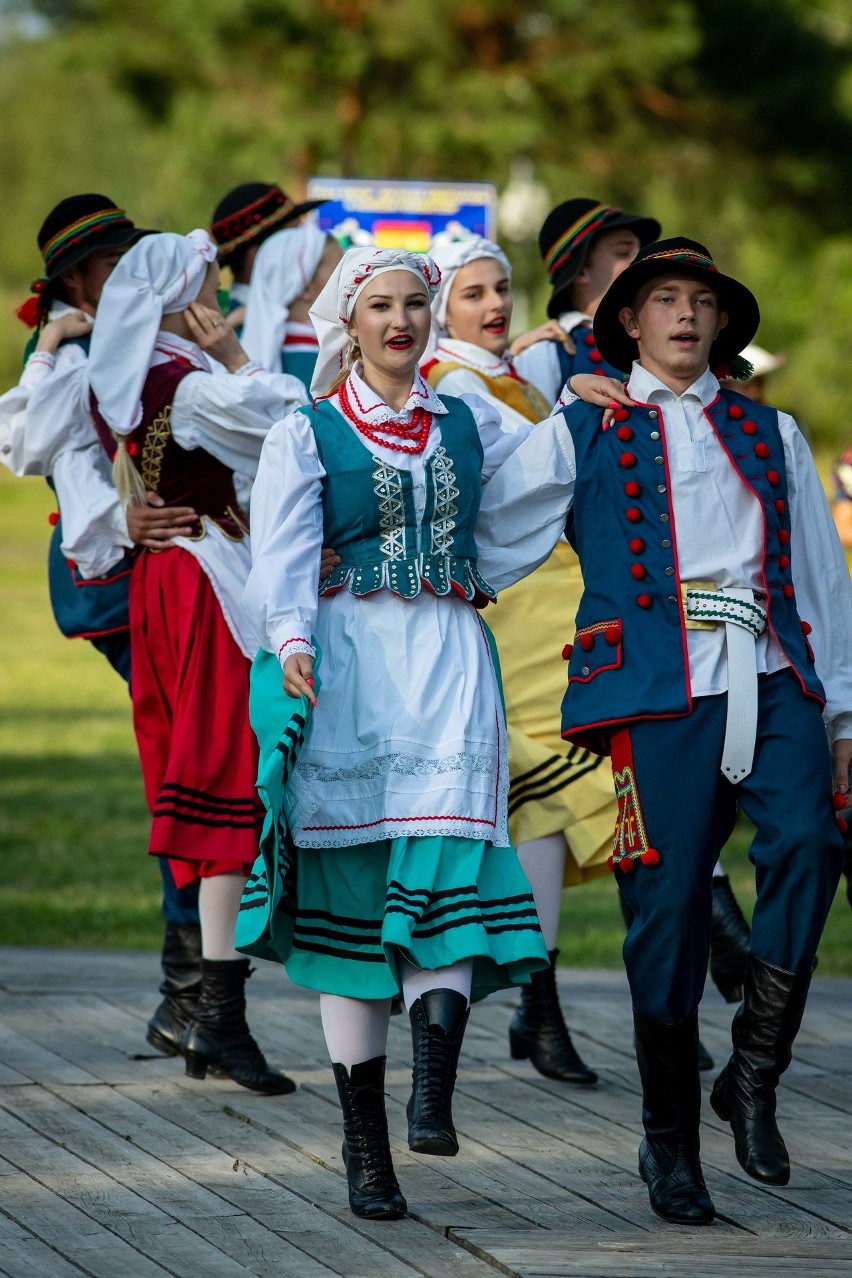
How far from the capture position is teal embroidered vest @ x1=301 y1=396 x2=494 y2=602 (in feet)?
12.9

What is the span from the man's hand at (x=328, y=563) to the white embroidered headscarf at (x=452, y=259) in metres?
1.51

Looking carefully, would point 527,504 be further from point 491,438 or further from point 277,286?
point 277,286

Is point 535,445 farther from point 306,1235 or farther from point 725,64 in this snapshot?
point 725,64

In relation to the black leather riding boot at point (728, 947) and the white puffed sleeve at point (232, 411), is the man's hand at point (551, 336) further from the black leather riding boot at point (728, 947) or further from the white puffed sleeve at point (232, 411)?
the black leather riding boot at point (728, 947)

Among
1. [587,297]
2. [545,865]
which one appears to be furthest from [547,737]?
[587,297]

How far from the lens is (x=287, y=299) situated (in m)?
5.57

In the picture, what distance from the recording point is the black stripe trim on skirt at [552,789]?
509 cm

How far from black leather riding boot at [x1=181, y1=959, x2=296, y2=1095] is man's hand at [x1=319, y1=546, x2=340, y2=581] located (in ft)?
4.10

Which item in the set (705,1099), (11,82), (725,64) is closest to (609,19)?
(725,64)

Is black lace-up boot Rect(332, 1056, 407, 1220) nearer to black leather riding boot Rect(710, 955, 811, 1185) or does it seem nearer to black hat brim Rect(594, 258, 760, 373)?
black leather riding boot Rect(710, 955, 811, 1185)

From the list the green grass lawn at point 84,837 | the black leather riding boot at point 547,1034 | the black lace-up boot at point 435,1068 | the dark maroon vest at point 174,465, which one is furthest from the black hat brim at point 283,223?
the black lace-up boot at point 435,1068

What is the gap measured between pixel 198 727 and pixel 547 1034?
3.75 ft

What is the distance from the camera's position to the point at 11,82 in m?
55.8

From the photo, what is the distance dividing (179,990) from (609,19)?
15.8m
